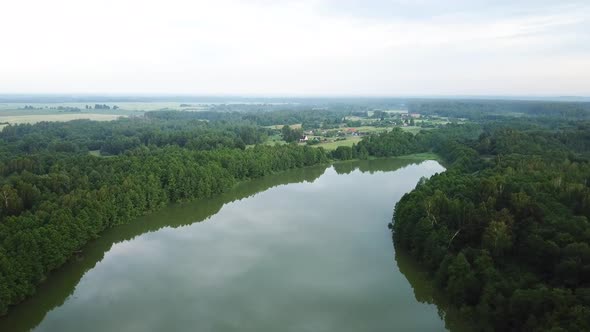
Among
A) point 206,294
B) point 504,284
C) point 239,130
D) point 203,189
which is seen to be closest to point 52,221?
point 206,294

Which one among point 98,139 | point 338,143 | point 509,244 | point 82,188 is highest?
point 98,139

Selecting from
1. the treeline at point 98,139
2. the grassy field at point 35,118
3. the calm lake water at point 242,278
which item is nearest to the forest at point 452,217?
the calm lake water at point 242,278

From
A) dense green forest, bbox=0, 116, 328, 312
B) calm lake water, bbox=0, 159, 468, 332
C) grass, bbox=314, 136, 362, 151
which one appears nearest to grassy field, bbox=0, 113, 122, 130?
dense green forest, bbox=0, 116, 328, 312

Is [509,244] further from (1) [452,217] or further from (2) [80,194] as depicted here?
(2) [80,194]

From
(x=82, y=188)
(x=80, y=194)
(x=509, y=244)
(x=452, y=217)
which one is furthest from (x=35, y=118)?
(x=509, y=244)

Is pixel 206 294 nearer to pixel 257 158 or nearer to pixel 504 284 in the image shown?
pixel 504 284

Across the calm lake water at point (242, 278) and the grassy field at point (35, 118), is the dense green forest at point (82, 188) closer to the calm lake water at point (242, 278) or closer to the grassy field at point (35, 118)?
the calm lake water at point (242, 278)

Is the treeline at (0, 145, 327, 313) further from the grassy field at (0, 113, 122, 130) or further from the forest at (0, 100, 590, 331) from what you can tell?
the grassy field at (0, 113, 122, 130)
